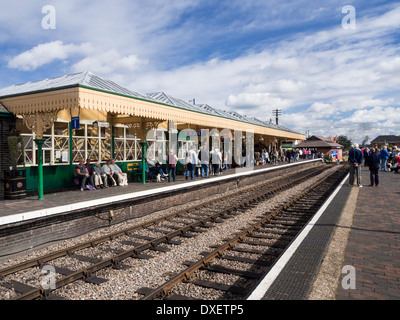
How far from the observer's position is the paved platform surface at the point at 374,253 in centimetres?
334

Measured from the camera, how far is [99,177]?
10.6 metres

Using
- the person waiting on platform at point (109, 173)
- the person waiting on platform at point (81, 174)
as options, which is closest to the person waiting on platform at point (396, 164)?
the person waiting on platform at point (109, 173)

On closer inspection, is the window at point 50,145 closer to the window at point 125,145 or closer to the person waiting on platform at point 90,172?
the person waiting on platform at point 90,172

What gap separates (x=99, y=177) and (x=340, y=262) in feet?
28.1

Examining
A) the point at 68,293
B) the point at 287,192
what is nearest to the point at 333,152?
the point at 287,192

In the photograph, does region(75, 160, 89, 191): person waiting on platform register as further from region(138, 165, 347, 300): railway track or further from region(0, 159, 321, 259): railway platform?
region(138, 165, 347, 300): railway track

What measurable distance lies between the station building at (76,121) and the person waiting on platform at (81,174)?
380mm

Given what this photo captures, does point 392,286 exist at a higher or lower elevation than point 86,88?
lower

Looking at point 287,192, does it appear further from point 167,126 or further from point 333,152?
point 333,152

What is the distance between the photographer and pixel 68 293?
157 inches

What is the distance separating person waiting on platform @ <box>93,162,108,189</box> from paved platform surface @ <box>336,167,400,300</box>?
321 inches

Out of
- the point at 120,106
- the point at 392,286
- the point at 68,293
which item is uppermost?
the point at 120,106

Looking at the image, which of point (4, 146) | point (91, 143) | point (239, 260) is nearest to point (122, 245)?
point (239, 260)

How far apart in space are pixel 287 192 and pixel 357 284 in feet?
31.2
